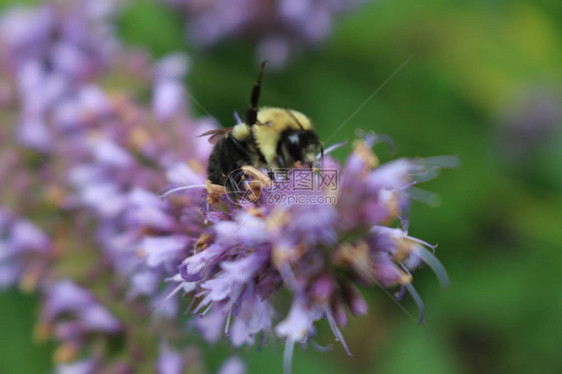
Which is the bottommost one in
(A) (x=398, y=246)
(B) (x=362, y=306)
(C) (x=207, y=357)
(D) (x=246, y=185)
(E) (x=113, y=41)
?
(C) (x=207, y=357)

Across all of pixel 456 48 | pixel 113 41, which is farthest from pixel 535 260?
pixel 113 41

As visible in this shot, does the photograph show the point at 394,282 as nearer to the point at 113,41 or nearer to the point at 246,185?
the point at 246,185

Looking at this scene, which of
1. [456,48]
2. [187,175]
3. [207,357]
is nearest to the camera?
[187,175]

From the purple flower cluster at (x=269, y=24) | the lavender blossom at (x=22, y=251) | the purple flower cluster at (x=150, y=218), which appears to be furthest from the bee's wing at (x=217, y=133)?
the purple flower cluster at (x=269, y=24)

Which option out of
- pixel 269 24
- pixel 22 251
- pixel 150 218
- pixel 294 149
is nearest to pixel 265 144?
pixel 294 149

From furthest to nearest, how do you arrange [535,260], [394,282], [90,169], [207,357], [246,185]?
1. [535,260]
2. [90,169]
3. [207,357]
4. [246,185]
5. [394,282]

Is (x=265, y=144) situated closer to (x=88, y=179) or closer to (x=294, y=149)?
(x=294, y=149)

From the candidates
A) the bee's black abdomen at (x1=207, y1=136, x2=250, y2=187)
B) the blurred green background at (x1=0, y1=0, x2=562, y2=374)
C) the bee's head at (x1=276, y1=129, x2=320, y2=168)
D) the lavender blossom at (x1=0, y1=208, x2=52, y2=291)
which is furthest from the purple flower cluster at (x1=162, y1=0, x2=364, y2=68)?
the bee's head at (x1=276, y1=129, x2=320, y2=168)
